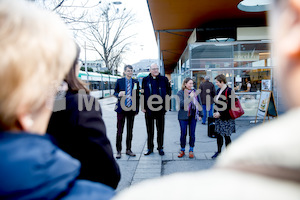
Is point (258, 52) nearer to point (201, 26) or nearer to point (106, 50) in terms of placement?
point (201, 26)

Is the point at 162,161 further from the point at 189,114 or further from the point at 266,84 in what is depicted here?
the point at 266,84

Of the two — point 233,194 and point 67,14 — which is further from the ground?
point 67,14

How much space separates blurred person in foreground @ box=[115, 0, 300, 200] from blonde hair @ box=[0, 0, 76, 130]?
0.39 meters

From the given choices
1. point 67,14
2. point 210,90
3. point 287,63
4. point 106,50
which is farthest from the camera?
point 106,50

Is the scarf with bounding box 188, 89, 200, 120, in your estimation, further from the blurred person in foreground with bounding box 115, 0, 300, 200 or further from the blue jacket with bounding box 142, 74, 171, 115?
the blurred person in foreground with bounding box 115, 0, 300, 200

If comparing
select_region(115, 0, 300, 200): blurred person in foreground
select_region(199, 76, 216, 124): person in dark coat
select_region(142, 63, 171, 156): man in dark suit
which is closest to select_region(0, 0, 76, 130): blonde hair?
select_region(115, 0, 300, 200): blurred person in foreground

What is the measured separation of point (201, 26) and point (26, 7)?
11.3 metres

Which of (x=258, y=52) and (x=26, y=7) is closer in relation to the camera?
(x=26, y=7)

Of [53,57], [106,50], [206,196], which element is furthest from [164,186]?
[106,50]

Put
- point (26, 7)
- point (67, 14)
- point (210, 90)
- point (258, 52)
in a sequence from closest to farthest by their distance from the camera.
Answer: point (26, 7) < point (67, 14) < point (210, 90) < point (258, 52)

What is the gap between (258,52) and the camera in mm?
10508

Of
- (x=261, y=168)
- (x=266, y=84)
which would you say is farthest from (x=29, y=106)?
(x=266, y=84)

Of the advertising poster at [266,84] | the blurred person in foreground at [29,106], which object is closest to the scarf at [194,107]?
the blurred person in foreground at [29,106]

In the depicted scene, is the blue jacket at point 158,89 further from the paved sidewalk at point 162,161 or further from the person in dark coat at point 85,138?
the person in dark coat at point 85,138
